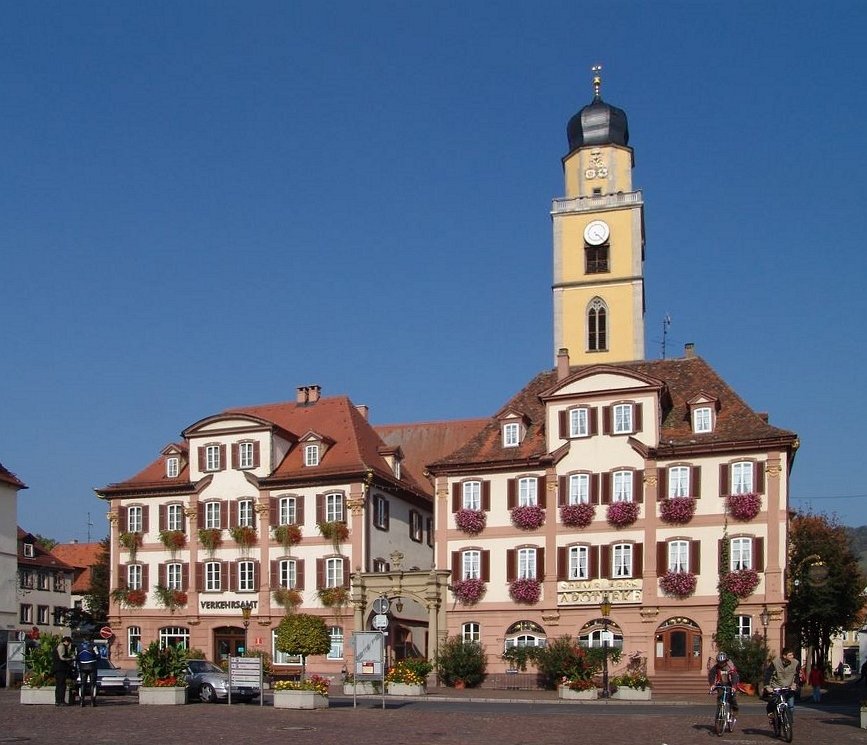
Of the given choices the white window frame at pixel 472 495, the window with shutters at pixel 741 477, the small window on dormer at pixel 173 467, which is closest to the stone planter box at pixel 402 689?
the white window frame at pixel 472 495

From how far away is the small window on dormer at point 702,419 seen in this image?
174 ft

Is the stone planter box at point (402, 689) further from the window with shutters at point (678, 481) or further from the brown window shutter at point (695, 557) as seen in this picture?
the window with shutters at point (678, 481)

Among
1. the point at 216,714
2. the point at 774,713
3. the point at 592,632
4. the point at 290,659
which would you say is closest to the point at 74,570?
the point at 290,659

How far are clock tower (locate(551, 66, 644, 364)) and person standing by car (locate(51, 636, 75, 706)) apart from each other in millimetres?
40651

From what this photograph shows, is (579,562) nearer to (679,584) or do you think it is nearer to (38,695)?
(679,584)

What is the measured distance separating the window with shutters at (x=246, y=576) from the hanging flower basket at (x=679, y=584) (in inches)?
783

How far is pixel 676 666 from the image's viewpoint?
168ft

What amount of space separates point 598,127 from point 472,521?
29.3m

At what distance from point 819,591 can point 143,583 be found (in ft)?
108

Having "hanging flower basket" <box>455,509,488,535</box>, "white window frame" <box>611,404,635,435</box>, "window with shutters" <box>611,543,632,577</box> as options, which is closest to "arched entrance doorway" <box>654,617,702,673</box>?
"window with shutters" <box>611,543,632,577</box>

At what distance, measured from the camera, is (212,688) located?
125ft

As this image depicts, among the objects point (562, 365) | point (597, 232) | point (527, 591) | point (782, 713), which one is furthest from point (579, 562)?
point (782, 713)

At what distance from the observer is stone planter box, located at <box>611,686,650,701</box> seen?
4169cm

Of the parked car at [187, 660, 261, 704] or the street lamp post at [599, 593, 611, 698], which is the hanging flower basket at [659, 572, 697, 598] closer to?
the street lamp post at [599, 593, 611, 698]
